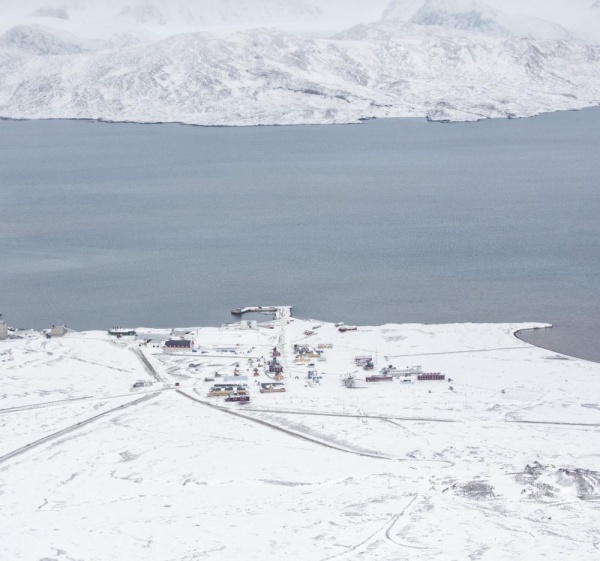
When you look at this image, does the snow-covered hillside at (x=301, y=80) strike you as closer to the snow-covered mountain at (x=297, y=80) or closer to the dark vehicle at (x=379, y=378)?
the snow-covered mountain at (x=297, y=80)

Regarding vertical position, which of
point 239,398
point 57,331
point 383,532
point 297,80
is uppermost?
point 297,80

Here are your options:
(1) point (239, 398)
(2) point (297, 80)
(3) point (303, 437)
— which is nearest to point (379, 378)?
(1) point (239, 398)

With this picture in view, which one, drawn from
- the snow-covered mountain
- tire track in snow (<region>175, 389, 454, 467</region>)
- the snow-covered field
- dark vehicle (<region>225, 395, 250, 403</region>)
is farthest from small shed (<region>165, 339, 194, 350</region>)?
the snow-covered mountain

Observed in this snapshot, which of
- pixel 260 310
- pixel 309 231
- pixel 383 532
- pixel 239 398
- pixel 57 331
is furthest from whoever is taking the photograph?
pixel 309 231

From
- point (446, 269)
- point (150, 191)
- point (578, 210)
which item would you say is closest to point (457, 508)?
point (446, 269)

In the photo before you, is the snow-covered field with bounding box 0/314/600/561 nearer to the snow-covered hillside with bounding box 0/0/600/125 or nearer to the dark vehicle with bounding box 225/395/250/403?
the dark vehicle with bounding box 225/395/250/403

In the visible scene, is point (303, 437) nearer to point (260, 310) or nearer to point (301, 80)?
point (260, 310)

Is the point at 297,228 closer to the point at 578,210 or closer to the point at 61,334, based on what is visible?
the point at 578,210
